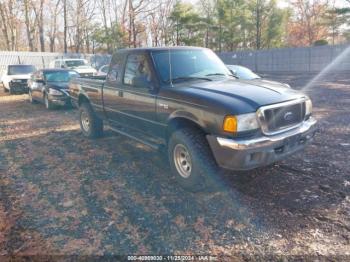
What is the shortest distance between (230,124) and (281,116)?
2.51 ft

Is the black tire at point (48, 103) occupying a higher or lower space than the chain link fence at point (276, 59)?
lower

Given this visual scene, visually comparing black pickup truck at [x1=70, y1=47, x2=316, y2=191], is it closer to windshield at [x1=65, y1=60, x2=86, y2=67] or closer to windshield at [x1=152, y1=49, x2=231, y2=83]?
windshield at [x1=152, y1=49, x2=231, y2=83]

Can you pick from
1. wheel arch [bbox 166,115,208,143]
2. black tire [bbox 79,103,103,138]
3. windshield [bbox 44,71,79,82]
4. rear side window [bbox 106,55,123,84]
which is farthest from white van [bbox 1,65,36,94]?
wheel arch [bbox 166,115,208,143]

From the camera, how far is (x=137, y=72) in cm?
496

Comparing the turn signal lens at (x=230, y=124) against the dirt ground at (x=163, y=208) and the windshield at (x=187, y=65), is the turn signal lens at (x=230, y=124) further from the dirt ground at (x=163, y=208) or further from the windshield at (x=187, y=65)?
the windshield at (x=187, y=65)

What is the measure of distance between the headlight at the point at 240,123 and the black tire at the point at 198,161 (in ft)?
1.57

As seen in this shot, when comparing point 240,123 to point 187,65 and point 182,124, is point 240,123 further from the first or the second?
point 187,65

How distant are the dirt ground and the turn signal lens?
3.15 feet

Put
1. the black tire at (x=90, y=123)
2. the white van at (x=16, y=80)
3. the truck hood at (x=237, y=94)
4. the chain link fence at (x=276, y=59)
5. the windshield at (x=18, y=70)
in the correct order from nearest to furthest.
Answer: the truck hood at (x=237, y=94) → the black tire at (x=90, y=123) → the white van at (x=16, y=80) → the windshield at (x=18, y=70) → the chain link fence at (x=276, y=59)

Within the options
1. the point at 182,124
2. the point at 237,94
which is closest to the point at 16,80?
the point at 182,124

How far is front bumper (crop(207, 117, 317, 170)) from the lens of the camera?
350cm

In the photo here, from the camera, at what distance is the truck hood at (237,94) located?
142 inches

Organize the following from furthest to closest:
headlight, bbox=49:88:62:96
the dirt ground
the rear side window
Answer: headlight, bbox=49:88:62:96, the rear side window, the dirt ground

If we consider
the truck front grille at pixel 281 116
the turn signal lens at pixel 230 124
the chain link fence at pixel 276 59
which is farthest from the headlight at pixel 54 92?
the chain link fence at pixel 276 59
